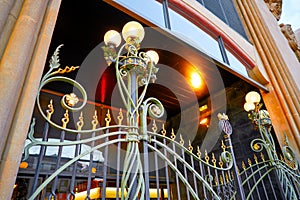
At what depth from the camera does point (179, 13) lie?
9.58 feet

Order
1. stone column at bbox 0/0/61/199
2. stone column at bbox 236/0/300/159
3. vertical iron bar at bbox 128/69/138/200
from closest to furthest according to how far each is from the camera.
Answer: stone column at bbox 0/0/61/199 < vertical iron bar at bbox 128/69/138/200 < stone column at bbox 236/0/300/159

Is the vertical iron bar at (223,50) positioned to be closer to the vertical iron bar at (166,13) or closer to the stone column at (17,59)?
the vertical iron bar at (166,13)

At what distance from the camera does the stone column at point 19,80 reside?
762 millimetres

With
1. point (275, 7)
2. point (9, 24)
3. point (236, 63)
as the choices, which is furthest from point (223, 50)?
point (275, 7)

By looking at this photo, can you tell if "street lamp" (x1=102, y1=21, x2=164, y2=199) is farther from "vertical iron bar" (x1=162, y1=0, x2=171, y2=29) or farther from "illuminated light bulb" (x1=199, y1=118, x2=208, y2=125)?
"illuminated light bulb" (x1=199, y1=118, x2=208, y2=125)

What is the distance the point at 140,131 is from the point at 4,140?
706mm

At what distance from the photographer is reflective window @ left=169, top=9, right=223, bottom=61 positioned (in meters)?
2.62

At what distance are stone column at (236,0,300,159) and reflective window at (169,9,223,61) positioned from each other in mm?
1348

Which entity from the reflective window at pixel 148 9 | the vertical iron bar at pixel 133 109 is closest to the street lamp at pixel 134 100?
the vertical iron bar at pixel 133 109

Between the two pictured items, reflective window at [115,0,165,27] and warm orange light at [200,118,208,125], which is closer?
reflective window at [115,0,165,27]

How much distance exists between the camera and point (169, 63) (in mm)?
3654

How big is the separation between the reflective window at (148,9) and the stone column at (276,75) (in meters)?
2.57

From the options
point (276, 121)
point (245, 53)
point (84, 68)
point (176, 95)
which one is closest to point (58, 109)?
point (84, 68)

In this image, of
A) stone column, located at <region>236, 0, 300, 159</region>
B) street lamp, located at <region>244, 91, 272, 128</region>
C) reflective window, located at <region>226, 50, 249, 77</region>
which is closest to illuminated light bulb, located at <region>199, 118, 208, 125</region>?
stone column, located at <region>236, 0, 300, 159</region>
